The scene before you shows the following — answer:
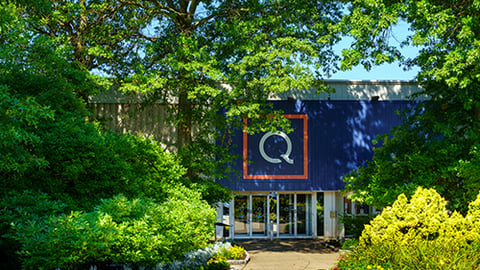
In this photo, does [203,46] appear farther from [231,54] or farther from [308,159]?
[308,159]

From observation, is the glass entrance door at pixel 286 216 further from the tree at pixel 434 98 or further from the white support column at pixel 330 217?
the tree at pixel 434 98

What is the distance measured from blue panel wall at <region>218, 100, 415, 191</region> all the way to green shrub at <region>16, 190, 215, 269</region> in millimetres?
15204

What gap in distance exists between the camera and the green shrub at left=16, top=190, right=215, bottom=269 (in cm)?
812

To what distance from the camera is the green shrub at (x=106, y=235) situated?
26.6ft

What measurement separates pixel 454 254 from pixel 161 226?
6.32 metres

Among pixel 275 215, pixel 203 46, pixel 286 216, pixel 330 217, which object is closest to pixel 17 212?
pixel 203 46

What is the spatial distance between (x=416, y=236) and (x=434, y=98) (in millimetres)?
8111

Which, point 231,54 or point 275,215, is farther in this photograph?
point 275,215

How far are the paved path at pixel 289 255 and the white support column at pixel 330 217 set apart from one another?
57.6 inches

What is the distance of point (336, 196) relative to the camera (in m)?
28.2

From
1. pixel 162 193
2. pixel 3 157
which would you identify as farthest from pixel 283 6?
pixel 3 157

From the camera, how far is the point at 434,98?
62.6 feet

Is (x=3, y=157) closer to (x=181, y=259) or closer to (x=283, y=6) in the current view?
(x=181, y=259)

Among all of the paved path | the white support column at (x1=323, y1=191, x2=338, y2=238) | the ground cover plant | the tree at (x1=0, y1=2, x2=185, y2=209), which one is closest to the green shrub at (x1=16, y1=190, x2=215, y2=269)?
the tree at (x1=0, y1=2, x2=185, y2=209)
